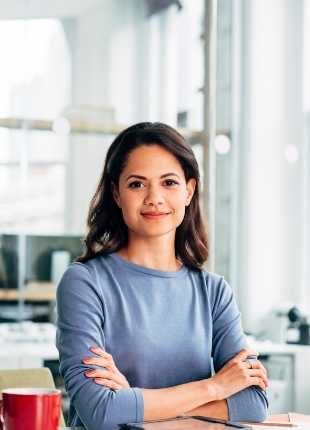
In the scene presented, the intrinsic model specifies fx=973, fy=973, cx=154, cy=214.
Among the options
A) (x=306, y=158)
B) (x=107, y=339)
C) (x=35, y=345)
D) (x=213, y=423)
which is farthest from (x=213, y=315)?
(x=306, y=158)

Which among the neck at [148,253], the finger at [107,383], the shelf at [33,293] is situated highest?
the neck at [148,253]

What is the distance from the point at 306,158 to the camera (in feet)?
20.3

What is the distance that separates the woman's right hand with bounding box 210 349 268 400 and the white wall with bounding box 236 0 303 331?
4064 millimetres

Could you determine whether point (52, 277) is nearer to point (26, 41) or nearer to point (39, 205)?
point (39, 205)

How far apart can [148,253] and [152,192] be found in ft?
0.56

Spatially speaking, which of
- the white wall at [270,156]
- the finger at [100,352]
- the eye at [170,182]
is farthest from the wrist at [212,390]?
the white wall at [270,156]

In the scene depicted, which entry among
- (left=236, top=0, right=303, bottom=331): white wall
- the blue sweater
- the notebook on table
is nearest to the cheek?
the blue sweater

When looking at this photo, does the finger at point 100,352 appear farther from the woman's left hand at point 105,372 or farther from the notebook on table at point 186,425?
the notebook on table at point 186,425

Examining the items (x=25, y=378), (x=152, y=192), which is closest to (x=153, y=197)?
(x=152, y=192)

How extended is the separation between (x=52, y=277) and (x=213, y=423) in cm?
423

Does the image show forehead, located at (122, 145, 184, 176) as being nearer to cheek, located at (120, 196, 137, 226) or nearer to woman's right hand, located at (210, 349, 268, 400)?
cheek, located at (120, 196, 137, 226)

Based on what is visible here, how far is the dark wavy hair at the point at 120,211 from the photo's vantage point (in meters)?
2.13

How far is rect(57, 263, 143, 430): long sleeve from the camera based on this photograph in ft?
6.12

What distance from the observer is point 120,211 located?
219 cm
